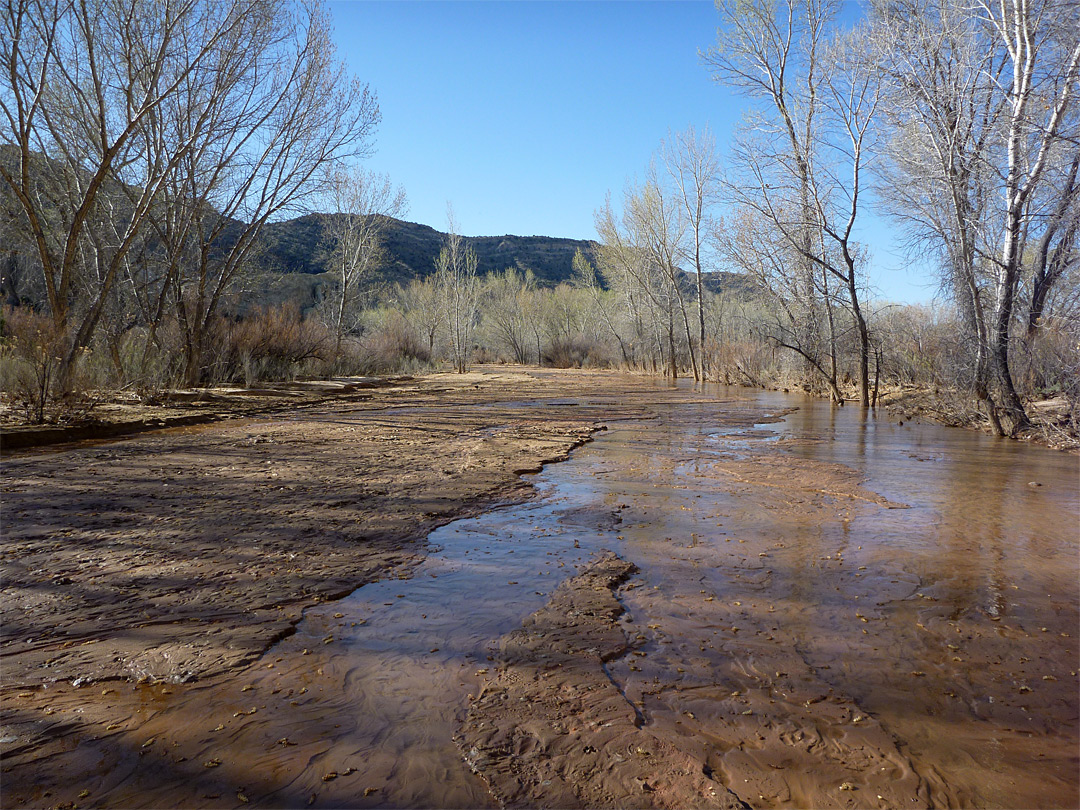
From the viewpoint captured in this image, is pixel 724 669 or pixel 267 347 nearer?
pixel 724 669

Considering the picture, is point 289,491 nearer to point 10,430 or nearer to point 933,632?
point 933,632

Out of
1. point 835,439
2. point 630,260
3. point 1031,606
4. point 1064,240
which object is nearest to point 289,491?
point 1031,606

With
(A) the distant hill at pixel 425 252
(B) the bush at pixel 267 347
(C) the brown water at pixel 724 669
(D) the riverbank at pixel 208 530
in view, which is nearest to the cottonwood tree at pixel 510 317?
(A) the distant hill at pixel 425 252

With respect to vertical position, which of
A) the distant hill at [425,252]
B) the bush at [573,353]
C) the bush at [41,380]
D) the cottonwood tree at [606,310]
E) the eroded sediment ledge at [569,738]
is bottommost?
the eroded sediment ledge at [569,738]

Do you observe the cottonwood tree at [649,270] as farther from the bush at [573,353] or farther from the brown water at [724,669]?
the brown water at [724,669]

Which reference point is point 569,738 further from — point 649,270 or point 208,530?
point 649,270

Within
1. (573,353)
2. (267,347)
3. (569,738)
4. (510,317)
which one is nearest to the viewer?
(569,738)

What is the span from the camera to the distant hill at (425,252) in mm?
58969

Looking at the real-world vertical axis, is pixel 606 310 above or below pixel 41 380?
above

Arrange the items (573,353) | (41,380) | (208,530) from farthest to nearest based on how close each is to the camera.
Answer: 1. (573,353)
2. (41,380)
3. (208,530)

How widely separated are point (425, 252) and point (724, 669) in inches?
3094

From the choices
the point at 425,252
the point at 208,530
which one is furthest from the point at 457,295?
the point at 425,252

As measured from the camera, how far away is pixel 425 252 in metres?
77.4

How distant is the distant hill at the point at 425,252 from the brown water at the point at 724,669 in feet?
156
